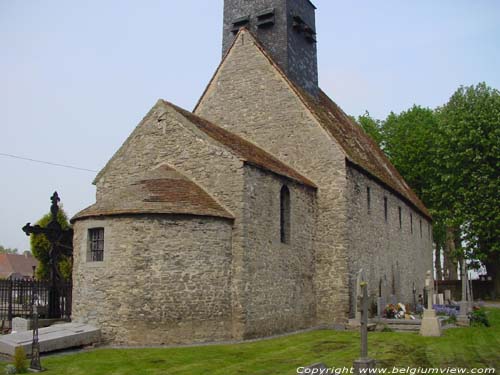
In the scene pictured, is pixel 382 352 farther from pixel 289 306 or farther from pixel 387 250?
pixel 387 250

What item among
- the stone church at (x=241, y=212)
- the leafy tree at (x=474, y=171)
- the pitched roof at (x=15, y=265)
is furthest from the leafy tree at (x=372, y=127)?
the pitched roof at (x=15, y=265)

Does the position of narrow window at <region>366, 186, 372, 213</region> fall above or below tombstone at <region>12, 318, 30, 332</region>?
above

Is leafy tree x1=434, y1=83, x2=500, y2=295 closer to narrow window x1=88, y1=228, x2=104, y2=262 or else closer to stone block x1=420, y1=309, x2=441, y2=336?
stone block x1=420, y1=309, x2=441, y2=336

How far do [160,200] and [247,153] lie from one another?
3.86m

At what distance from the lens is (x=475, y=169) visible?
3525 cm

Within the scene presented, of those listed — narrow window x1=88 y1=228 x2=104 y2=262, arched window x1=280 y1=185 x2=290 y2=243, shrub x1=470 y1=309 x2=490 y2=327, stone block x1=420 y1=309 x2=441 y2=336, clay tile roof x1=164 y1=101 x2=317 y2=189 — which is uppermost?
clay tile roof x1=164 y1=101 x2=317 y2=189

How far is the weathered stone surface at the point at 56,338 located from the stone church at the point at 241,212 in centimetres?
52

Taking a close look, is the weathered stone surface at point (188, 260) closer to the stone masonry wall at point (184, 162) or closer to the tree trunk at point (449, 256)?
the stone masonry wall at point (184, 162)

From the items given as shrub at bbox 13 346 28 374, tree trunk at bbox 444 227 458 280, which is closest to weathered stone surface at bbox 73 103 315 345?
shrub at bbox 13 346 28 374

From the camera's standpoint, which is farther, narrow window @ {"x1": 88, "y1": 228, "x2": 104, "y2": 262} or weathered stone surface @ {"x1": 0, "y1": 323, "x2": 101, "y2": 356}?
narrow window @ {"x1": 88, "y1": 228, "x2": 104, "y2": 262}

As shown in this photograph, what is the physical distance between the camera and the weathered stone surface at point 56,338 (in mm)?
13820

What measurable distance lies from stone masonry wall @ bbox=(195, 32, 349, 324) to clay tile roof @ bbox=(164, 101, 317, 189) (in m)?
0.85

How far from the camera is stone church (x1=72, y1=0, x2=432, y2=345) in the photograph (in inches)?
629

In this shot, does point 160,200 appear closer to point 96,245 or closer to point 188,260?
point 188,260
